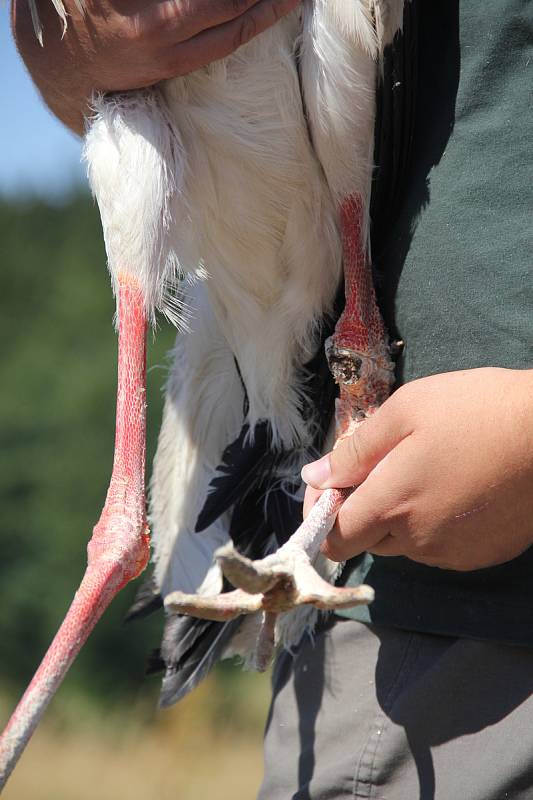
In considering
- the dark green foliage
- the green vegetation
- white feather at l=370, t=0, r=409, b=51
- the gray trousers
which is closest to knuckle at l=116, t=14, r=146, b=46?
white feather at l=370, t=0, r=409, b=51

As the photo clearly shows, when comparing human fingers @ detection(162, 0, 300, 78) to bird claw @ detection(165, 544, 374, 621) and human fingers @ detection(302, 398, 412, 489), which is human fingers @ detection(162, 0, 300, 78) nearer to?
human fingers @ detection(302, 398, 412, 489)

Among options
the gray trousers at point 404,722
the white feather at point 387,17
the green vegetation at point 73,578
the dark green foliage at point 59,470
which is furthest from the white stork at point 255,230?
the green vegetation at point 73,578

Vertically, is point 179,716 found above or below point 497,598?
below

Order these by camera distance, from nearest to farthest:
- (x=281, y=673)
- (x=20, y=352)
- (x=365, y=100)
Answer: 1. (x=365, y=100)
2. (x=281, y=673)
3. (x=20, y=352)

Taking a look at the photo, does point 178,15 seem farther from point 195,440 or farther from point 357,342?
point 195,440

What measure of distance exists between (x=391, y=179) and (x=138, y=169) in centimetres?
38

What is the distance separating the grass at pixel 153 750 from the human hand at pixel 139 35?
3789 millimetres

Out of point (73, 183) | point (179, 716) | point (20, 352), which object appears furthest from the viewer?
point (73, 183)

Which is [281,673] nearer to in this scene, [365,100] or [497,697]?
[497,697]

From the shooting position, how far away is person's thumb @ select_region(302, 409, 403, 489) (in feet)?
3.67

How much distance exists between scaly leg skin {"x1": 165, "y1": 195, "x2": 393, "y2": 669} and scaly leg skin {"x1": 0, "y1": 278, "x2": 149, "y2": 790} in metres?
0.21

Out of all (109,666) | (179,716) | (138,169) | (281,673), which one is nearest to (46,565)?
(109,666)

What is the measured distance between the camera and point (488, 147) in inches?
48.9

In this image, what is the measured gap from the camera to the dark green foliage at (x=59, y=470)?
4867mm
